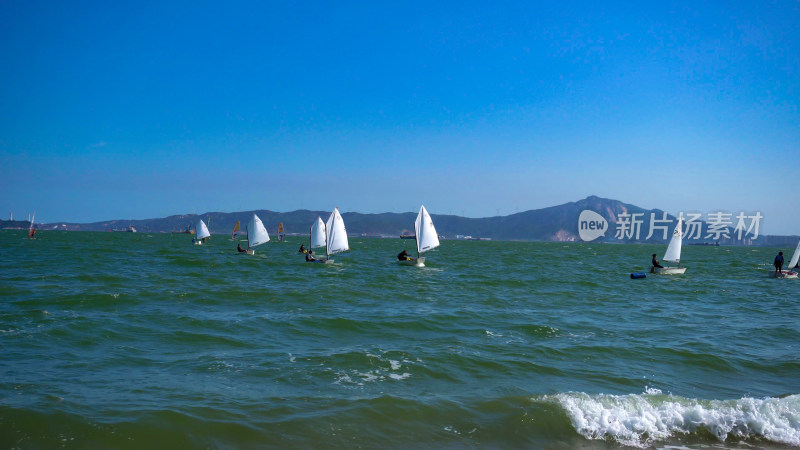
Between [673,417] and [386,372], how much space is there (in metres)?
6.48

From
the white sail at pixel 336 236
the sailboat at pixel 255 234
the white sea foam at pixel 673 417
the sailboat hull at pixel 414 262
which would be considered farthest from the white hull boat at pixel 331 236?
the white sea foam at pixel 673 417

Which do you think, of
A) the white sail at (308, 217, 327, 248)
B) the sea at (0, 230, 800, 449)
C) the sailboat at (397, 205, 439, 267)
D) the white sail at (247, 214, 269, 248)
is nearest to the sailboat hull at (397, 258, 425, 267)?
the sailboat at (397, 205, 439, 267)

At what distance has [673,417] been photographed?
10719 mm

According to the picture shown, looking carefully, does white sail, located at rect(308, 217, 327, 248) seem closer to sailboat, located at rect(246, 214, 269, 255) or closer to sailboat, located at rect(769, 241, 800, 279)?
sailboat, located at rect(246, 214, 269, 255)

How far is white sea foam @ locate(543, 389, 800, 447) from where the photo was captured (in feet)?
33.6

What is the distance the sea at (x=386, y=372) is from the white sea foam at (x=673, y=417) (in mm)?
35

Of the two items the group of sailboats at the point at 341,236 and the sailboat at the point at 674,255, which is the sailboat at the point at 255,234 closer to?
the group of sailboats at the point at 341,236

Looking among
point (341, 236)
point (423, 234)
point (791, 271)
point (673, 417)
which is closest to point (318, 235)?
point (341, 236)

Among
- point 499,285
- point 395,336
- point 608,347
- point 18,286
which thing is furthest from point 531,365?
point 18,286

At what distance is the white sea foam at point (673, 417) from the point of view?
10234mm

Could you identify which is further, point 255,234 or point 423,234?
point 255,234

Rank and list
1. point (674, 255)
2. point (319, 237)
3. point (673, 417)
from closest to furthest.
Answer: point (673, 417) < point (674, 255) < point (319, 237)

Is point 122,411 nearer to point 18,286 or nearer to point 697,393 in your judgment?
point 697,393

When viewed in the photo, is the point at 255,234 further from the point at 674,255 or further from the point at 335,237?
the point at 674,255
